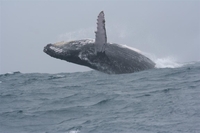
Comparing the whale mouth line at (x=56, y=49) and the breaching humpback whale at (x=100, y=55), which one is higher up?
the whale mouth line at (x=56, y=49)

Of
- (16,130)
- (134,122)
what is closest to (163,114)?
(134,122)

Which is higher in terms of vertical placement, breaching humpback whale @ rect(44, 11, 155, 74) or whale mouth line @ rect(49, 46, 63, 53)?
whale mouth line @ rect(49, 46, 63, 53)

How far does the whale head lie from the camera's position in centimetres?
1112

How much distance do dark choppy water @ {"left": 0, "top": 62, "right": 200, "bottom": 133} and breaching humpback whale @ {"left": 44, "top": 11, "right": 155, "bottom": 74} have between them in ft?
1.41

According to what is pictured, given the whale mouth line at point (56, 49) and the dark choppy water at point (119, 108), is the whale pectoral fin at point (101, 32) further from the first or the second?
the whale mouth line at point (56, 49)

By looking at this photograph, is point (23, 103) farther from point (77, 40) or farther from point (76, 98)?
point (77, 40)

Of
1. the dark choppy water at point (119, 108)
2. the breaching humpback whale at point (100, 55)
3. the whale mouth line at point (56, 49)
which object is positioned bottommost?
the dark choppy water at point (119, 108)

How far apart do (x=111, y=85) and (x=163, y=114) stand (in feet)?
13.7

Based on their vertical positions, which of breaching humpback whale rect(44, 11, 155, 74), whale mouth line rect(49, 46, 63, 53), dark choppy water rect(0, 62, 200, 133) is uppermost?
whale mouth line rect(49, 46, 63, 53)

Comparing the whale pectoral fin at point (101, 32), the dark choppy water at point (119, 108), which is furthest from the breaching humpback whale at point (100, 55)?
the dark choppy water at point (119, 108)

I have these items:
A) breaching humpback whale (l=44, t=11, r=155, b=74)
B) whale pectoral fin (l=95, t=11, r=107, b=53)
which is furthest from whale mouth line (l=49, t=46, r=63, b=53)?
whale pectoral fin (l=95, t=11, r=107, b=53)

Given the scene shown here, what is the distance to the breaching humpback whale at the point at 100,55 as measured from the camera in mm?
10766

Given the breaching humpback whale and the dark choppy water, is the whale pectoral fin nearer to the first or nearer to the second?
the breaching humpback whale

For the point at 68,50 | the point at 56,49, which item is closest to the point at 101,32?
the point at 68,50
